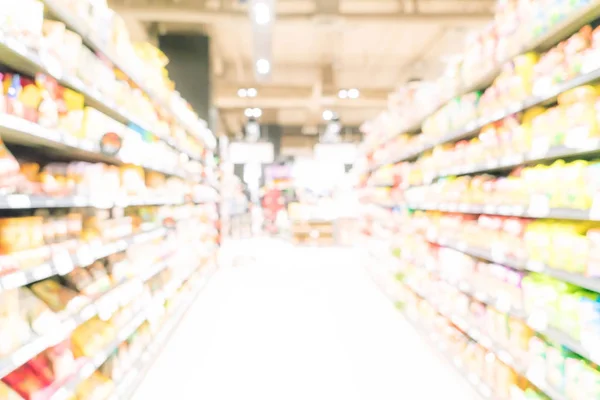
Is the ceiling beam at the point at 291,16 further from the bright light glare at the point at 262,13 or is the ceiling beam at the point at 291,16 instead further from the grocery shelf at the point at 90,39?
the grocery shelf at the point at 90,39

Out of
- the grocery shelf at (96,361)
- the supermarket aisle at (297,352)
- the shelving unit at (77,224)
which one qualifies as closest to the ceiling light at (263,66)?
the supermarket aisle at (297,352)

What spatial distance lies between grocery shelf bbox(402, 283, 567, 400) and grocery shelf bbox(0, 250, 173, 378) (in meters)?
2.15

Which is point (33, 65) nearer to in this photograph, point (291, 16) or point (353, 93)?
point (291, 16)

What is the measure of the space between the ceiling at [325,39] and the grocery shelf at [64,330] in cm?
515

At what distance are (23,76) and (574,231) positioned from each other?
8.78ft

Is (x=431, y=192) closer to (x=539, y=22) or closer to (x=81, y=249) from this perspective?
(x=539, y=22)

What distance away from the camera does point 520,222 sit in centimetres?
283

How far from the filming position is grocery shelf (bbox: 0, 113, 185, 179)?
1.86 m

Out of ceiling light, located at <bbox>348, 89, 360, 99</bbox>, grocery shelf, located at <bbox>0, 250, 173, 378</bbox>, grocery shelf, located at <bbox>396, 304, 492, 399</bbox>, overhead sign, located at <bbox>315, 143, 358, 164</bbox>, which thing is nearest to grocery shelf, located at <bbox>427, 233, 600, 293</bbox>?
grocery shelf, located at <bbox>396, 304, 492, 399</bbox>

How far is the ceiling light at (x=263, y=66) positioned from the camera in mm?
8023

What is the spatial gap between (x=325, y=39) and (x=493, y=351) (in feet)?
25.6

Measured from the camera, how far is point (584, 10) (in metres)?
2.23

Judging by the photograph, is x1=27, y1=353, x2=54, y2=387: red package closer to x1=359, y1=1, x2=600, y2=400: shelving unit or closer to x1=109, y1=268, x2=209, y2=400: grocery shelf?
x1=109, y1=268, x2=209, y2=400: grocery shelf

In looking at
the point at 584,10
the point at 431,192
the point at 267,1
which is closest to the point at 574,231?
the point at 584,10
